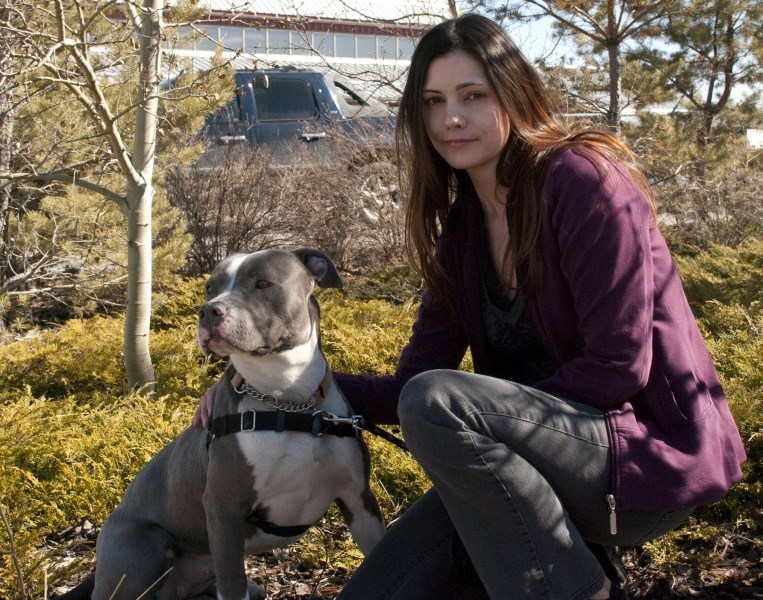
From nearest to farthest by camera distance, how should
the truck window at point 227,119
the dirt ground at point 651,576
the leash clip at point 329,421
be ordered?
the leash clip at point 329,421 → the dirt ground at point 651,576 → the truck window at point 227,119

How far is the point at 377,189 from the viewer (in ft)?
27.4

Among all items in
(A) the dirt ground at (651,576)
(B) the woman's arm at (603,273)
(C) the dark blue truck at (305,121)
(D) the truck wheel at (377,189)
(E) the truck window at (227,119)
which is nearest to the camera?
(B) the woman's arm at (603,273)

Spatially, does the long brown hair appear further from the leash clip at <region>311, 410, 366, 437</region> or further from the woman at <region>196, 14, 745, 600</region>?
the leash clip at <region>311, 410, 366, 437</region>

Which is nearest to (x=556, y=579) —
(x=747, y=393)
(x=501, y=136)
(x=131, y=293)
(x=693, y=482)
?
(x=693, y=482)

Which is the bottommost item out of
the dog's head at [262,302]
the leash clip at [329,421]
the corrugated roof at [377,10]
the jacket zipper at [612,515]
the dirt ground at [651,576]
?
the dirt ground at [651,576]

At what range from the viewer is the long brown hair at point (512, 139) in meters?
2.69

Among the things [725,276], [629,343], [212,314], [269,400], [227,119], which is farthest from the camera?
[227,119]

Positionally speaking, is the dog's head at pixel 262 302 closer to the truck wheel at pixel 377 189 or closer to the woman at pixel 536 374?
the woman at pixel 536 374

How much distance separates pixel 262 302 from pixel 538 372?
36.9 inches

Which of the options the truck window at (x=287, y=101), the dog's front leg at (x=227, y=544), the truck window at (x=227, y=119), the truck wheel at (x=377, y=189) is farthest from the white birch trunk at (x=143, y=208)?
the truck window at (x=287, y=101)

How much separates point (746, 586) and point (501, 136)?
5.85 ft

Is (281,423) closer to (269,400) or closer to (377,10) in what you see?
(269,400)

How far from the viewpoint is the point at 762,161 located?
10.3 metres

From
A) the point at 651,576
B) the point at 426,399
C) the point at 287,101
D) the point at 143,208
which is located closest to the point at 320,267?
the point at 426,399
